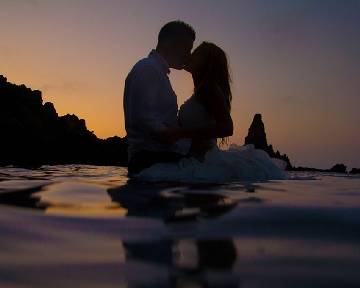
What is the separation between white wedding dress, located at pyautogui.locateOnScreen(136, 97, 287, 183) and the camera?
5.93 metres

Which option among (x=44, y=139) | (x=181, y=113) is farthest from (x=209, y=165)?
(x=44, y=139)

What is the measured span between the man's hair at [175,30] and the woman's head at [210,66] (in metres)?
0.26

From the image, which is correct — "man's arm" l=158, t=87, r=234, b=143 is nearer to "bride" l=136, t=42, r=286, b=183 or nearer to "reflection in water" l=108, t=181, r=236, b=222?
"bride" l=136, t=42, r=286, b=183

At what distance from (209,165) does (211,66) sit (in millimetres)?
1280

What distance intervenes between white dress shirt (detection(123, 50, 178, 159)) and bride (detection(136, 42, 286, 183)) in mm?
219

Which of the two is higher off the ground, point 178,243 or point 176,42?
point 176,42

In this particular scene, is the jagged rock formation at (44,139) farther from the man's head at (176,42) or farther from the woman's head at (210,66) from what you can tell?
the woman's head at (210,66)

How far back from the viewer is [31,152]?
27906mm

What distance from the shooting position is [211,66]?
629cm

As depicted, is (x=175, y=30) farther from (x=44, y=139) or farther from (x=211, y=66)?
(x=44, y=139)

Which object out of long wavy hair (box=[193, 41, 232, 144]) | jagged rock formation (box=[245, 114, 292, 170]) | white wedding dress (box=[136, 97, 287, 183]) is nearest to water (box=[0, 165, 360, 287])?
white wedding dress (box=[136, 97, 287, 183])

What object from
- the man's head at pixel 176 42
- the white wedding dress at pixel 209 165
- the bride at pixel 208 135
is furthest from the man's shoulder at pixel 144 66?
the white wedding dress at pixel 209 165

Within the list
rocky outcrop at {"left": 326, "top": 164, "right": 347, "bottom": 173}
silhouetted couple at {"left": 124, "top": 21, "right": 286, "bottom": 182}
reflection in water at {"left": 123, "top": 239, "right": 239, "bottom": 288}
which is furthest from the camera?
rocky outcrop at {"left": 326, "top": 164, "right": 347, "bottom": 173}

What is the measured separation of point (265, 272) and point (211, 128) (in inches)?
185
